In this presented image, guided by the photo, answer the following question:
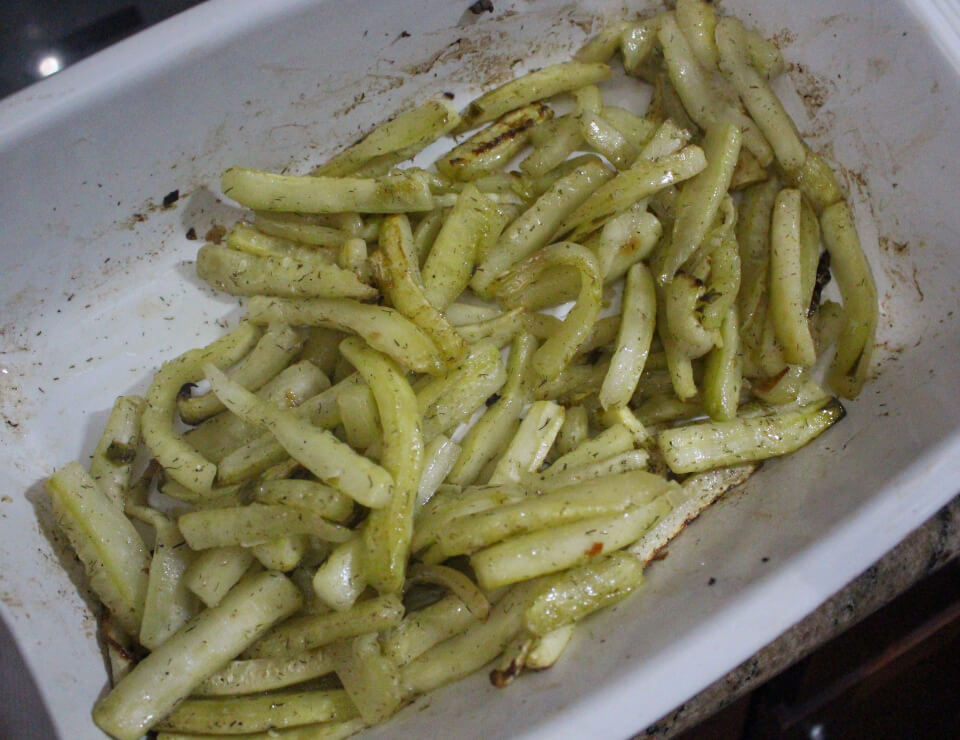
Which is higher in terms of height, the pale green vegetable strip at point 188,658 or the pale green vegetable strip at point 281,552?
the pale green vegetable strip at point 281,552

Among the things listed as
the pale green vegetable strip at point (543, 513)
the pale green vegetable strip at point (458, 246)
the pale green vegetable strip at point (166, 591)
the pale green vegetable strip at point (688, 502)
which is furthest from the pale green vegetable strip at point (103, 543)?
the pale green vegetable strip at point (688, 502)

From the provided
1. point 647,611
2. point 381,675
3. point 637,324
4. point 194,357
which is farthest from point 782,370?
point 194,357

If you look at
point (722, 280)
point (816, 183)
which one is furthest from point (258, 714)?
point (816, 183)

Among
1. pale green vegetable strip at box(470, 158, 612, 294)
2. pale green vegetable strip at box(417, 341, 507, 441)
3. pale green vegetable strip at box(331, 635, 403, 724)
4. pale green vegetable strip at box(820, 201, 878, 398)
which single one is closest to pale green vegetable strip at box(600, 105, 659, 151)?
pale green vegetable strip at box(470, 158, 612, 294)

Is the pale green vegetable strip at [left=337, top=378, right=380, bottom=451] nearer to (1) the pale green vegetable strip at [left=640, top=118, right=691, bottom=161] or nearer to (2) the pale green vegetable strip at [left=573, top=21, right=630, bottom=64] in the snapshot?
(1) the pale green vegetable strip at [left=640, top=118, right=691, bottom=161]

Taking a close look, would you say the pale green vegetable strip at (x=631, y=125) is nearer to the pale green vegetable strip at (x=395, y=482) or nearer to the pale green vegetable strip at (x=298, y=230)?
the pale green vegetable strip at (x=298, y=230)

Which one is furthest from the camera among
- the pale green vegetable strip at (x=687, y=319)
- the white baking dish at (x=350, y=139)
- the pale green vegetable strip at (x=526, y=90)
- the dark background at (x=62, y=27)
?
the dark background at (x=62, y=27)

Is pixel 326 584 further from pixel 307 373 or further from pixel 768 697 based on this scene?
pixel 768 697
